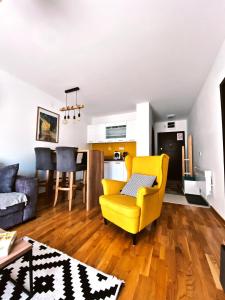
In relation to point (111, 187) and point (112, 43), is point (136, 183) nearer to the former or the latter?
A: point (111, 187)

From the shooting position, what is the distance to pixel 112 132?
4891 mm

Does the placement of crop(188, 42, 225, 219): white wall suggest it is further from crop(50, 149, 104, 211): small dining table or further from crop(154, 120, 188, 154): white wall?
crop(154, 120, 188, 154): white wall

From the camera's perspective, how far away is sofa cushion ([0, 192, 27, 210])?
1.69m

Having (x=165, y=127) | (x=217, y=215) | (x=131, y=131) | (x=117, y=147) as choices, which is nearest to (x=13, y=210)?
(x=217, y=215)

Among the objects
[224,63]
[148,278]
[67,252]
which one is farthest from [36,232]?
[224,63]

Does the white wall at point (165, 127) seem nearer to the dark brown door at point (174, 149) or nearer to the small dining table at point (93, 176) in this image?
the dark brown door at point (174, 149)

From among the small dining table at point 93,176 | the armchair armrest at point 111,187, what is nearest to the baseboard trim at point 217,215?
the armchair armrest at point 111,187

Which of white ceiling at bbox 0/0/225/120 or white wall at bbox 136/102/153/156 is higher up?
white ceiling at bbox 0/0/225/120

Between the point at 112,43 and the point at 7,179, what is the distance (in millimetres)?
2370

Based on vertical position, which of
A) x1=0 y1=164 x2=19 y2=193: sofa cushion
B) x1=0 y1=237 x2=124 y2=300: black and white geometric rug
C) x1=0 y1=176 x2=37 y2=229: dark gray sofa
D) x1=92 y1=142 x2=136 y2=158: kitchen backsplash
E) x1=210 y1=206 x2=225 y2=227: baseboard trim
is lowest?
x1=210 y1=206 x2=225 y2=227: baseboard trim

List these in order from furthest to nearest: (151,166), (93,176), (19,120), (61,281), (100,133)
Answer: (100,133), (19,120), (93,176), (151,166), (61,281)

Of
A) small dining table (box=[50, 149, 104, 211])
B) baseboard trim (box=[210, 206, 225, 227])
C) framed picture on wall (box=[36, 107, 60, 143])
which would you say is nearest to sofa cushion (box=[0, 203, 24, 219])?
small dining table (box=[50, 149, 104, 211])

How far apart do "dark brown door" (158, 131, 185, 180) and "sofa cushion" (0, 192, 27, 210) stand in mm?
5284

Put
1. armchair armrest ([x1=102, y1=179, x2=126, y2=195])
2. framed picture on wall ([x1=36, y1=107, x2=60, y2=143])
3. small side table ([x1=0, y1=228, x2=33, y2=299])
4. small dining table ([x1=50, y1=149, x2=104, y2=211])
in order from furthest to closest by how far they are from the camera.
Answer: framed picture on wall ([x1=36, y1=107, x2=60, y2=143]) → small dining table ([x1=50, y1=149, x2=104, y2=211]) → armchair armrest ([x1=102, y1=179, x2=126, y2=195]) → small side table ([x1=0, y1=228, x2=33, y2=299])
